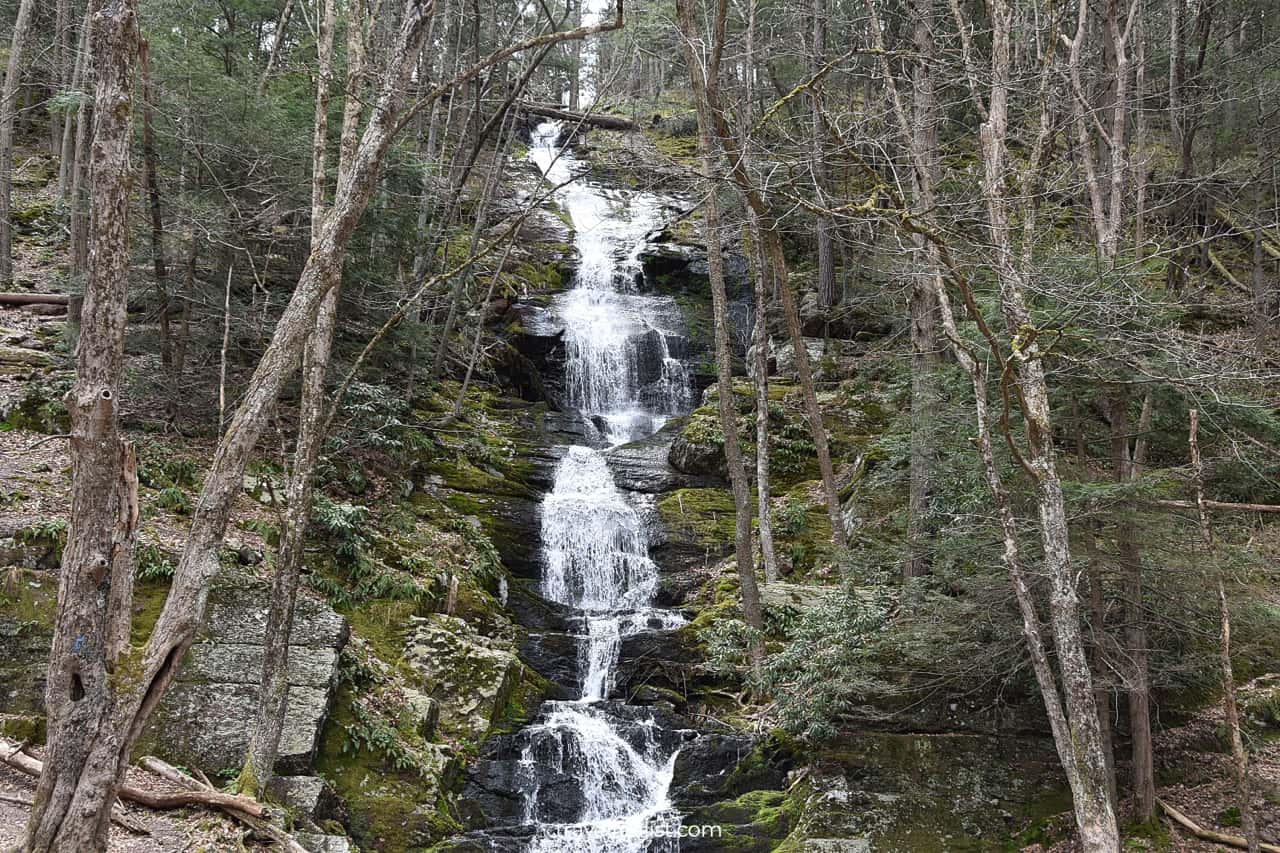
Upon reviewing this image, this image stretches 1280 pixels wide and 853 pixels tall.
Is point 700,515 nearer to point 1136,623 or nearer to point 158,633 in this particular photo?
point 1136,623

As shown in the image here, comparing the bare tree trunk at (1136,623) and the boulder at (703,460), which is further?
the boulder at (703,460)

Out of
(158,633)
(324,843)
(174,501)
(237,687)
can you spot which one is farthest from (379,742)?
(158,633)

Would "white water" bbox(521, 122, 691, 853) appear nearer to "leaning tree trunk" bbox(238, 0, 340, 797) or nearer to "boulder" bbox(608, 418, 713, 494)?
"boulder" bbox(608, 418, 713, 494)

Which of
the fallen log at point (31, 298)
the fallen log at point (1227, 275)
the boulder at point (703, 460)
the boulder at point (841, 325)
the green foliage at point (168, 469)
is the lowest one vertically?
the green foliage at point (168, 469)

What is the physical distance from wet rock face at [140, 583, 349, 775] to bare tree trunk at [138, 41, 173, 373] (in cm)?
456

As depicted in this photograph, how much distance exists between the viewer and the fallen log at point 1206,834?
7691mm

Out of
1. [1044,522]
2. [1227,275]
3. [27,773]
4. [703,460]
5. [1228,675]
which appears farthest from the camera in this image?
[1227,275]

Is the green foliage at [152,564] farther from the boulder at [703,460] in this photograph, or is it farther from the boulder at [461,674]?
the boulder at [703,460]

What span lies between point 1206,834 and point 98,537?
9726 millimetres

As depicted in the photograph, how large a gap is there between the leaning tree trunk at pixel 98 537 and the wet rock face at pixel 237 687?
262 cm

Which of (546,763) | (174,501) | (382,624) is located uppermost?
(174,501)

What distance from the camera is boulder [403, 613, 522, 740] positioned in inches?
390

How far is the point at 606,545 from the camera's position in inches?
575

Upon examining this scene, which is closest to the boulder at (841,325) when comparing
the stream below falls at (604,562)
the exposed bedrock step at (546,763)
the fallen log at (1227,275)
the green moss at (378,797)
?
the stream below falls at (604,562)
